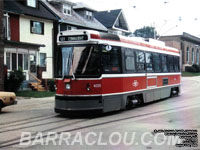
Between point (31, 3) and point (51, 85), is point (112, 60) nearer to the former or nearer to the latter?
point (51, 85)

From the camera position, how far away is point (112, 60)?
1281 cm

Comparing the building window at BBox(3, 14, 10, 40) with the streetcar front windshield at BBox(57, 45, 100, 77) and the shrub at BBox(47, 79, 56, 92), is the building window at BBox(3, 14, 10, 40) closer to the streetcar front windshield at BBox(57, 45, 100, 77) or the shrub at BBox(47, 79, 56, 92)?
the shrub at BBox(47, 79, 56, 92)

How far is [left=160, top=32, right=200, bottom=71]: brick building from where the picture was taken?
63.3 meters

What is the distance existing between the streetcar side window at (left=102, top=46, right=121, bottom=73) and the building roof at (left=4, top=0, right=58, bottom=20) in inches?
726

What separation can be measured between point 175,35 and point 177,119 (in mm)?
55444

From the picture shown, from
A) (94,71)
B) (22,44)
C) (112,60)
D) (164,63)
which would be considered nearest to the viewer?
(94,71)

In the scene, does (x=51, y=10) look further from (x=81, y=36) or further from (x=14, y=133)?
(x=14, y=133)

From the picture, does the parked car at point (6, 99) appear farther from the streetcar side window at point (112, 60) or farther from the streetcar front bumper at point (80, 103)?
the streetcar side window at point (112, 60)

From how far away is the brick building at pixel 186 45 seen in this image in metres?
63.3

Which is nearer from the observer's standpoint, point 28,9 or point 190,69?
point 28,9

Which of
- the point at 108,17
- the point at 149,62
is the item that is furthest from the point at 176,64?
the point at 108,17

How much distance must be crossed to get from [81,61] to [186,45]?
5971 cm

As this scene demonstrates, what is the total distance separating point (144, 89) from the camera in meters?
15.6

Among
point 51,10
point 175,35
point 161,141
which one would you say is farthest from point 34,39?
point 175,35
